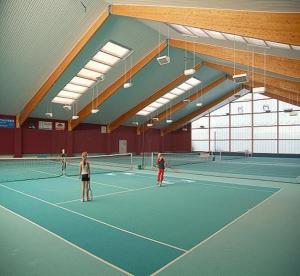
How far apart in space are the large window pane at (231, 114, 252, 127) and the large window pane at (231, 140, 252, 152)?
286 centimetres

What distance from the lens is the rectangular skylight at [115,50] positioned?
2351 cm

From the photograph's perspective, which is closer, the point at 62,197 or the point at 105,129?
the point at 62,197

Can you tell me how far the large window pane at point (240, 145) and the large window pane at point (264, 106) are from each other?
5.35m

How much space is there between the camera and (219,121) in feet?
158

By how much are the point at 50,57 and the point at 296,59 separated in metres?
18.1

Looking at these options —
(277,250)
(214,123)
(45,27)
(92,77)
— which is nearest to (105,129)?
(92,77)

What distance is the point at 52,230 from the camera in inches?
295

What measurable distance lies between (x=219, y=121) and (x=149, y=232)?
4287cm

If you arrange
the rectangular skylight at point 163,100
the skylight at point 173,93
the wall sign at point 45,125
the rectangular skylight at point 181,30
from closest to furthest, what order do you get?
the rectangular skylight at point 181,30 < the wall sign at point 45,125 < the skylight at point 173,93 < the rectangular skylight at point 163,100

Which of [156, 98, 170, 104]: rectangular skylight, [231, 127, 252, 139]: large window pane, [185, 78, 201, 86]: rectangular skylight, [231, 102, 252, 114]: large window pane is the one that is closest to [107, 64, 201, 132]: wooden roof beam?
[185, 78, 201, 86]: rectangular skylight

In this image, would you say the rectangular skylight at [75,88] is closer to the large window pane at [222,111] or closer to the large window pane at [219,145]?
the large window pane at [222,111]

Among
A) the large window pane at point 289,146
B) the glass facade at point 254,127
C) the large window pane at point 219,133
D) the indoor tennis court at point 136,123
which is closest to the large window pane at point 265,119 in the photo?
the glass facade at point 254,127

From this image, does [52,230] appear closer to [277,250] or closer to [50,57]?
[277,250]

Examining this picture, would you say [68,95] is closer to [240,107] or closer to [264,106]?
[240,107]
